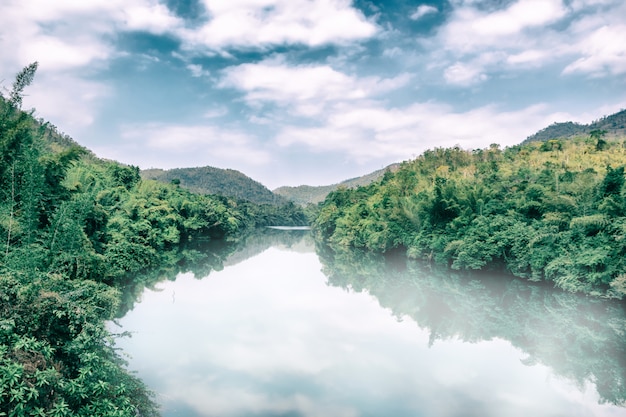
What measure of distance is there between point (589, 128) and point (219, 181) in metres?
115

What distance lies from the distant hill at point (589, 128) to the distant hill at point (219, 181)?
85.7m

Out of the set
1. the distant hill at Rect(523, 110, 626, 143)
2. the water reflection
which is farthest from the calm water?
the distant hill at Rect(523, 110, 626, 143)

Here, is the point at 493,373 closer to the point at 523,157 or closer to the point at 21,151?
the point at 21,151

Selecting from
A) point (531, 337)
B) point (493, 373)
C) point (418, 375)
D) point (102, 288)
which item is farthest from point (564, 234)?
point (102, 288)

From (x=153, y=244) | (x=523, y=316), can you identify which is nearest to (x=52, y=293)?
(x=523, y=316)

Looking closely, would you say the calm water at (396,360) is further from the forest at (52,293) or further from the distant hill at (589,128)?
the distant hill at (589,128)

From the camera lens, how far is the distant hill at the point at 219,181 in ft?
489

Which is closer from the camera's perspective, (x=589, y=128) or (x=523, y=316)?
(x=523, y=316)

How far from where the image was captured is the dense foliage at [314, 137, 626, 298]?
16641mm

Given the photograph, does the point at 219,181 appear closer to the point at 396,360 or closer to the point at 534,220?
the point at 534,220

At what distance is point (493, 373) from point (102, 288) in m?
8.64

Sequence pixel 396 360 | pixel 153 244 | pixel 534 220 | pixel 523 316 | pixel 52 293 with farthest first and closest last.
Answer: pixel 153 244 < pixel 534 220 < pixel 523 316 < pixel 396 360 < pixel 52 293

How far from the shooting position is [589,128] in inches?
3059

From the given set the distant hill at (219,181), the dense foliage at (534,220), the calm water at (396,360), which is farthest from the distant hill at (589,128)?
the distant hill at (219,181)
